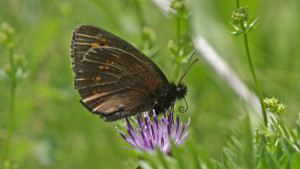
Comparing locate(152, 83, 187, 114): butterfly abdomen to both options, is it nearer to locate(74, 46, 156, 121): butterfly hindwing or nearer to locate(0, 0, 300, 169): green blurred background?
locate(74, 46, 156, 121): butterfly hindwing

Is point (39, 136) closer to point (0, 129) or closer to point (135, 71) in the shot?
point (0, 129)

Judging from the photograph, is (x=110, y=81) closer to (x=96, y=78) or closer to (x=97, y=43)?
(x=96, y=78)

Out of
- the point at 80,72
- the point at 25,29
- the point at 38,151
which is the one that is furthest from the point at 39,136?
the point at 80,72

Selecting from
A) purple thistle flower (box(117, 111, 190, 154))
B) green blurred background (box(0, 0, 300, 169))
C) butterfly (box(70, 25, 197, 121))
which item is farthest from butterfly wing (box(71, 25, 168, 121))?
green blurred background (box(0, 0, 300, 169))

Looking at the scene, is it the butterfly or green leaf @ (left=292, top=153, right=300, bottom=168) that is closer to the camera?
green leaf @ (left=292, top=153, right=300, bottom=168)

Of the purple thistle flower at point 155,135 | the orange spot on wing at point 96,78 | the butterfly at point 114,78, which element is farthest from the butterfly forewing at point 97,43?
the purple thistle flower at point 155,135
